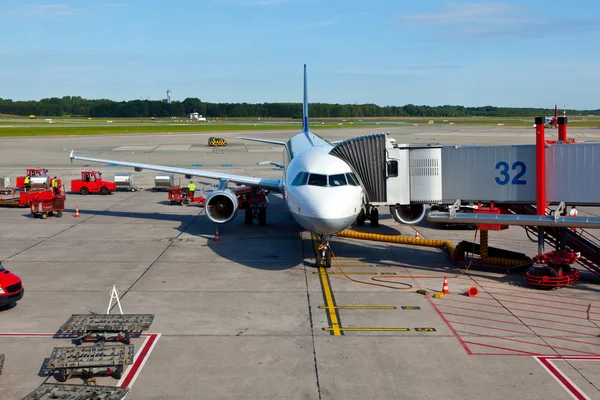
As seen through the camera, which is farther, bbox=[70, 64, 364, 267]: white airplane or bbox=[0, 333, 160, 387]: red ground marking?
bbox=[70, 64, 364, 267]: white airplane

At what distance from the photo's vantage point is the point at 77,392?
12164 mm

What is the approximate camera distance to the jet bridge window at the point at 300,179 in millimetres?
22438

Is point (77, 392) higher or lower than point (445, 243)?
lower

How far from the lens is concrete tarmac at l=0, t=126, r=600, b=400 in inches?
529

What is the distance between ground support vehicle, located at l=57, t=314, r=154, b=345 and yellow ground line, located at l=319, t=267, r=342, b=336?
495 centimetres

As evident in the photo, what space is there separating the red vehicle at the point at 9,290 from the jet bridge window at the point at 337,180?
34.9 feet

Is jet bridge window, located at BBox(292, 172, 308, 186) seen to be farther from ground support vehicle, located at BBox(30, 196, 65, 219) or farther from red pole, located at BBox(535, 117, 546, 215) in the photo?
ground support vehicle, located at BBox(30, 196, 65, 219)

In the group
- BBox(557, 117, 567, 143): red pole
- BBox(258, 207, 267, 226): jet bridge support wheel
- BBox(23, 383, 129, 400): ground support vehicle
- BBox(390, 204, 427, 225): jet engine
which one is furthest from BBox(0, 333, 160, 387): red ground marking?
BBox(258, 207, 267, 226): jet bridge support wheel

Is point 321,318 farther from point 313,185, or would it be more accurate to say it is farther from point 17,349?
point 17,349

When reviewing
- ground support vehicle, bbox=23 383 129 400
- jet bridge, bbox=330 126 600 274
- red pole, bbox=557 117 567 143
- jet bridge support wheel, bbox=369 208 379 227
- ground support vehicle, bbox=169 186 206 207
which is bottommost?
ground support vehicle, bbox=23 383 129 400

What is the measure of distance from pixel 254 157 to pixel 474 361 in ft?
207

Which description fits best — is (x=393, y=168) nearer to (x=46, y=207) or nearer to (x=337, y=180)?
(x=337, y=180)

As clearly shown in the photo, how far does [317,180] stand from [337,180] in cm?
72

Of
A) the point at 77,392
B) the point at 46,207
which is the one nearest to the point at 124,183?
the point at 46,207
